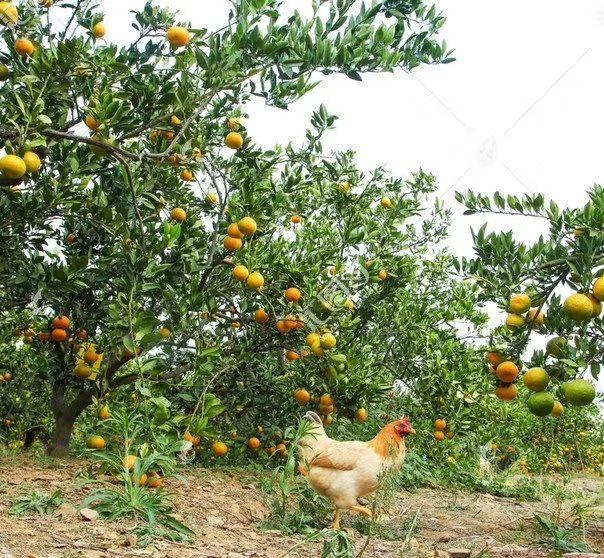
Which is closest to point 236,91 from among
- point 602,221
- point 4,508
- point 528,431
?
point 602,221

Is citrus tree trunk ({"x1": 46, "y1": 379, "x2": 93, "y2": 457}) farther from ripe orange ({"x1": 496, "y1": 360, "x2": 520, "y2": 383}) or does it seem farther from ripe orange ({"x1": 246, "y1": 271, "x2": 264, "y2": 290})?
ripe orange ({"x1": 496, "y1": 360, "x2": 520, "y2": 383})

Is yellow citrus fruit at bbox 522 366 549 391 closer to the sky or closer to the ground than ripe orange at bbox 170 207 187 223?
closer to the ground

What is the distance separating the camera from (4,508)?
3588 mm

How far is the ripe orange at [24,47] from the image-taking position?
3.91 m

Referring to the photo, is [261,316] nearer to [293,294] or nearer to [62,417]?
[293,294]

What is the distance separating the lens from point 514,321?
3.58m

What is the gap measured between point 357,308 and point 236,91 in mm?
2566

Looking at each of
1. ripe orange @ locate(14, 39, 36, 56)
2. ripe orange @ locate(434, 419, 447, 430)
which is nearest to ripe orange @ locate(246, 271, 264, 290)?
ripe orange @ locate(14, 39, 36, 56)

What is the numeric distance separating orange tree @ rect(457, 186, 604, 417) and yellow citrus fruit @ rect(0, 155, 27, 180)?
2313 mm

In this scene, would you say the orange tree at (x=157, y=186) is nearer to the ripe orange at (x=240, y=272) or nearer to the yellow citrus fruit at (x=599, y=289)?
the ripe orange at (x=240, y=272)

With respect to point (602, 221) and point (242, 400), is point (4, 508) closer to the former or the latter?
point (242, 400)

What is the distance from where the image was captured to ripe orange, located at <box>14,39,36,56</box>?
3912 mm

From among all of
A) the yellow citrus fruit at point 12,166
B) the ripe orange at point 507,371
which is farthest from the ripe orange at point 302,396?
the yellow citrus fruit at point 12,166

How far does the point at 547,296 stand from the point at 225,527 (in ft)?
7.04
